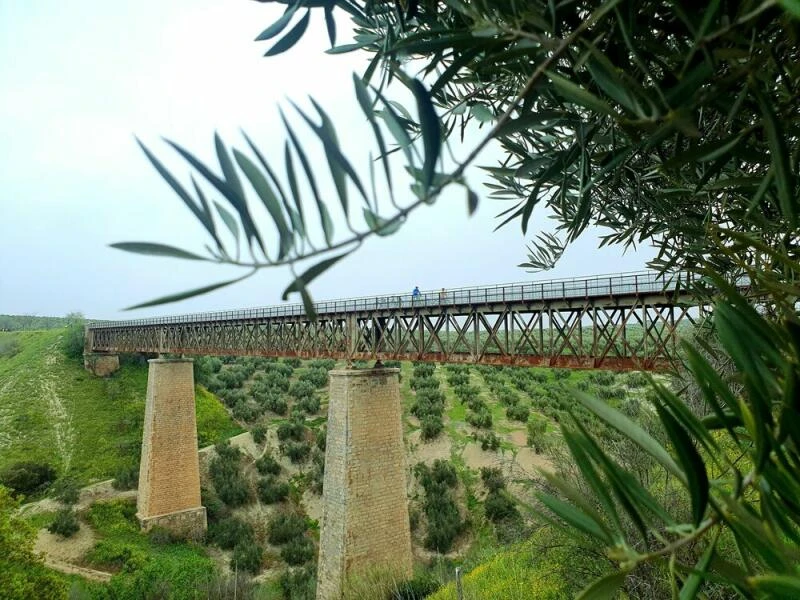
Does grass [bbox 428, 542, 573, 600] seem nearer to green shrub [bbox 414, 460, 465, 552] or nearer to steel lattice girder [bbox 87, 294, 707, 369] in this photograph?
steel lattice girder [bbox 87, 294, 707, 369]

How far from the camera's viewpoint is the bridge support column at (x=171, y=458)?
74.4 ft

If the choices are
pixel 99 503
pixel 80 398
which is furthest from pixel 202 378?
pixel 99 503

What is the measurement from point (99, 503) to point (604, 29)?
27.8 metres

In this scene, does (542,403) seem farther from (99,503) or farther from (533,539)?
(99,503)

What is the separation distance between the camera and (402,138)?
786mm

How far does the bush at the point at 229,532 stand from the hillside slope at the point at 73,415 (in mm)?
6584

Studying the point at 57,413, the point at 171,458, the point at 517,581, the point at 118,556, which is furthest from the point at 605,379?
the point at 57,413

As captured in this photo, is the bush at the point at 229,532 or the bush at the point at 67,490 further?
the bush at the point at 67,490

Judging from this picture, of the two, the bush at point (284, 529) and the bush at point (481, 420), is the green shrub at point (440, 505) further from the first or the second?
the bush at point (284, 529)

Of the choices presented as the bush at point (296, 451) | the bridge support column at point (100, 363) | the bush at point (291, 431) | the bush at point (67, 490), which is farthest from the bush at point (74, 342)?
the bush at point (296, 451)

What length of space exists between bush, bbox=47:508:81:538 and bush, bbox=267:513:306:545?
7.82m

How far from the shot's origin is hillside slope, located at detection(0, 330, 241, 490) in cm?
2600

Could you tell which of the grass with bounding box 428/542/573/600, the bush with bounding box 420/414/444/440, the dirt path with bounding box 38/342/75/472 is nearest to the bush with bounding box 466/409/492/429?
the bush with bounding box 420/414/444/440

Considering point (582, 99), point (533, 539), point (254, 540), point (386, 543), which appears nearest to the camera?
point (582, 99)
